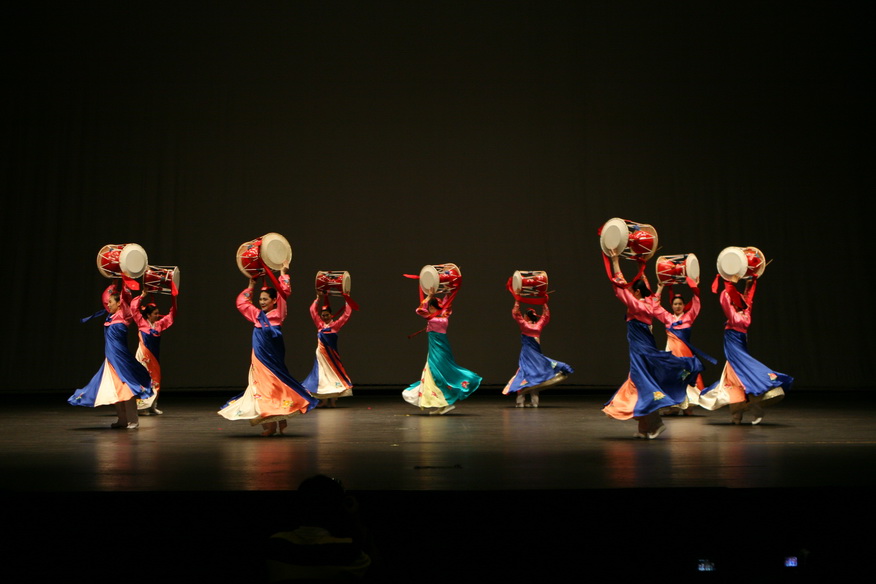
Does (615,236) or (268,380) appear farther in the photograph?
(268,380)

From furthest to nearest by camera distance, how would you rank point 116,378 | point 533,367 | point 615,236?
point 533,367 → point 116,378 → point 615,236

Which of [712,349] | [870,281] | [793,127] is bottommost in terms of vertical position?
[712,349]

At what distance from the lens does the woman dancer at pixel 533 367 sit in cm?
1036

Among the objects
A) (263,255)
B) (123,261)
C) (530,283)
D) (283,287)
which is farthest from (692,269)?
(123,261)

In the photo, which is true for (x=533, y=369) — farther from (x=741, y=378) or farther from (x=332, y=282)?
(x=741, y=378)

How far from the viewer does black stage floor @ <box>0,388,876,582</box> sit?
3719 millimetres

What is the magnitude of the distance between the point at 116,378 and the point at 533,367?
465 centimetres

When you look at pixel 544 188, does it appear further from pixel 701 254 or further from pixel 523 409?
pixel 523 409

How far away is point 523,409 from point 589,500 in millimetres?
6024

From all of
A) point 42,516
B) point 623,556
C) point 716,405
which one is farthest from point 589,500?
point 716,405

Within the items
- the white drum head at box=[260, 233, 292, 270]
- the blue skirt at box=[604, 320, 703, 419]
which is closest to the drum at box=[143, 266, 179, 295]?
the white drum head at box=[260, 233, 292, 270]

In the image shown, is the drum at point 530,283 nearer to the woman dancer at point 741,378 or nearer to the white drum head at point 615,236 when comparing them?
the woman dancer at point 741,378

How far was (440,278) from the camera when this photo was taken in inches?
398

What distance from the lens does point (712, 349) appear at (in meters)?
12.2
